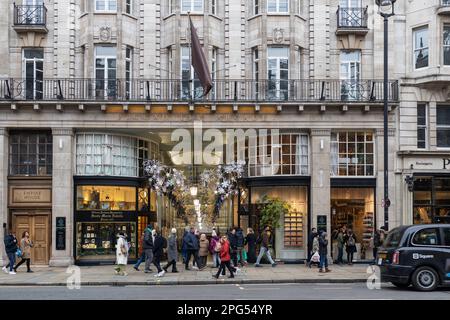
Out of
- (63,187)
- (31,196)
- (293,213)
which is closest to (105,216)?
(63,187)

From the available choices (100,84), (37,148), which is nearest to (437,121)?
(100,84)

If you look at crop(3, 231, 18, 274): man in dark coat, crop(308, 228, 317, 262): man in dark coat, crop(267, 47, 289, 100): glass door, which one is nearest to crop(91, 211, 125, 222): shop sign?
crop(3, 231, 18, 274): man in dark coat

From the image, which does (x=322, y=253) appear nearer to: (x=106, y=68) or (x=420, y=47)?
(x=420, y=47)

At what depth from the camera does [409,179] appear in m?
25.6

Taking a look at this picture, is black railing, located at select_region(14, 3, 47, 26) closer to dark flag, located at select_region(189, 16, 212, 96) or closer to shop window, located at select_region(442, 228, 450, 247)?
dark flag, located at select_region(189, 16, 212, 96)

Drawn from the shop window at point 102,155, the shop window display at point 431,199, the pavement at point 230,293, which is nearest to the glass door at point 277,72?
the shop window at point 102,155

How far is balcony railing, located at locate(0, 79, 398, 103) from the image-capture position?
25.7 metres

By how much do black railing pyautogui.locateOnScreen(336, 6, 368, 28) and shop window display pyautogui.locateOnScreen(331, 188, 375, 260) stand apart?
7209 mm

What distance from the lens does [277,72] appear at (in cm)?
2630

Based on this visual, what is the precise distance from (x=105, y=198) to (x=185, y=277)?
717cm

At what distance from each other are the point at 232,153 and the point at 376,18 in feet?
28.5
